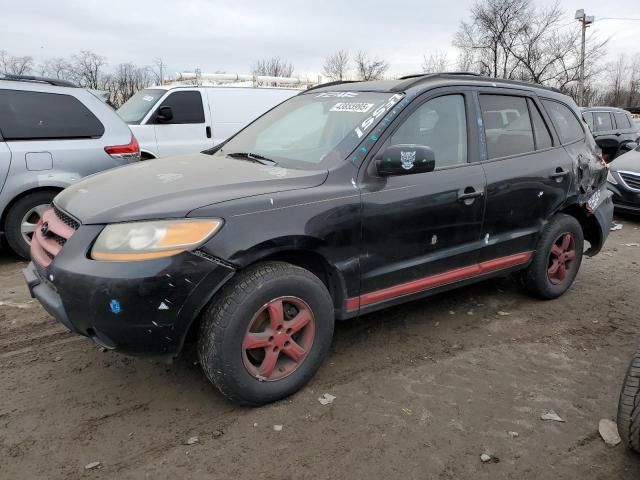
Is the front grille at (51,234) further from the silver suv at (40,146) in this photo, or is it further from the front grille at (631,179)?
the front grille at (631,179)

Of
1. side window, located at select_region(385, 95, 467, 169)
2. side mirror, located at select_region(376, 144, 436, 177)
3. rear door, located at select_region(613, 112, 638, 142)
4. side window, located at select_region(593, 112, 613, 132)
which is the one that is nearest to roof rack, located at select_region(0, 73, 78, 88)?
side window, located at select_region(385, 95, 467, 169)

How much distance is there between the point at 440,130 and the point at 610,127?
40.7 feet

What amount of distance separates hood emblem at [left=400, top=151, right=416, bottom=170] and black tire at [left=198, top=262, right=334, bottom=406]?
81cm

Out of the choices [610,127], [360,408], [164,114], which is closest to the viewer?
[360,408]

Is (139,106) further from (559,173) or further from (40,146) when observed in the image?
(559,173)

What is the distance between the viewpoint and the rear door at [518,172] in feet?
12.1

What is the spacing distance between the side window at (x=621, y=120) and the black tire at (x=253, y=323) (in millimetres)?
13944

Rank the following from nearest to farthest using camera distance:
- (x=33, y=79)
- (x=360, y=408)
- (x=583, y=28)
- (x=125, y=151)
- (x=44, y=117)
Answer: (x=360, y=408), (x=44, y=117), (x=33, y=79), (x=125, y=151), (x=583, y=28)

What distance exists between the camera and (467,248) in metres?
3.59

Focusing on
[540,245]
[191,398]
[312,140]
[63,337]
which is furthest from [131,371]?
[540,245]

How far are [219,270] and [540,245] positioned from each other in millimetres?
2771

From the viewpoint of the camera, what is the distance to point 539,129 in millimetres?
4168

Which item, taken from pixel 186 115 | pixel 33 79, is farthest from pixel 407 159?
pixel 186 115

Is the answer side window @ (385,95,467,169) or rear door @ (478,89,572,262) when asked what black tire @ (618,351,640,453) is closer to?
rear door @ (478,89,572,262)
